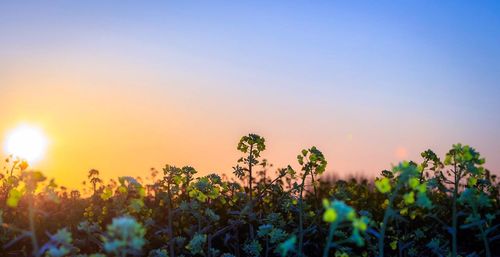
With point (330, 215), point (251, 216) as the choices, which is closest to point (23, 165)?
point (251, 216)

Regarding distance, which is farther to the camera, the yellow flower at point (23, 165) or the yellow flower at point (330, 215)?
the yellow flower at point (23, 165)

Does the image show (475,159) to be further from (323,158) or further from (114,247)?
(114,247)

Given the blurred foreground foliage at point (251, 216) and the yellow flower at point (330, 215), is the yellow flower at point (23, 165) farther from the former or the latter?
the yellow flower at point (330, 215)

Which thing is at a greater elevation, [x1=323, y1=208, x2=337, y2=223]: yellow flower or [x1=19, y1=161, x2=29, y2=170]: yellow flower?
[x1=19, y1=161, x2=29, y2=170]: yellow flower

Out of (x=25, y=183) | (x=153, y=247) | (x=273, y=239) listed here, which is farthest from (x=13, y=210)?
(x=25, y=183)

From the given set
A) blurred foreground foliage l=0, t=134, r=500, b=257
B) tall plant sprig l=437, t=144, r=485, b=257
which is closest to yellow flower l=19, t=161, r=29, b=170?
blurred foreground foliage l=0, t=134, r=500, b=257

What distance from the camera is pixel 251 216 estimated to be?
9.10 meters

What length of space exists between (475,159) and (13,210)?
8022mm

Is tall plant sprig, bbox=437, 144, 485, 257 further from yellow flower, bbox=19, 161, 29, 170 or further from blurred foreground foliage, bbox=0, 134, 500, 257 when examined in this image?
yellow flower, bbox=19, 161, 29, 170

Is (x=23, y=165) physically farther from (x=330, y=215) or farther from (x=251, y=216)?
(x=330, y=215)

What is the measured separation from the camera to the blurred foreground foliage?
495 cm

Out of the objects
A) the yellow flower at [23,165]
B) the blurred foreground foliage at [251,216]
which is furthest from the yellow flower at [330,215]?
the yellow flower at [23,165]

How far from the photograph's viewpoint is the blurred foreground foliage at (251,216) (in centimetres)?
495

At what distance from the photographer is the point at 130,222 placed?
4.14 metres
